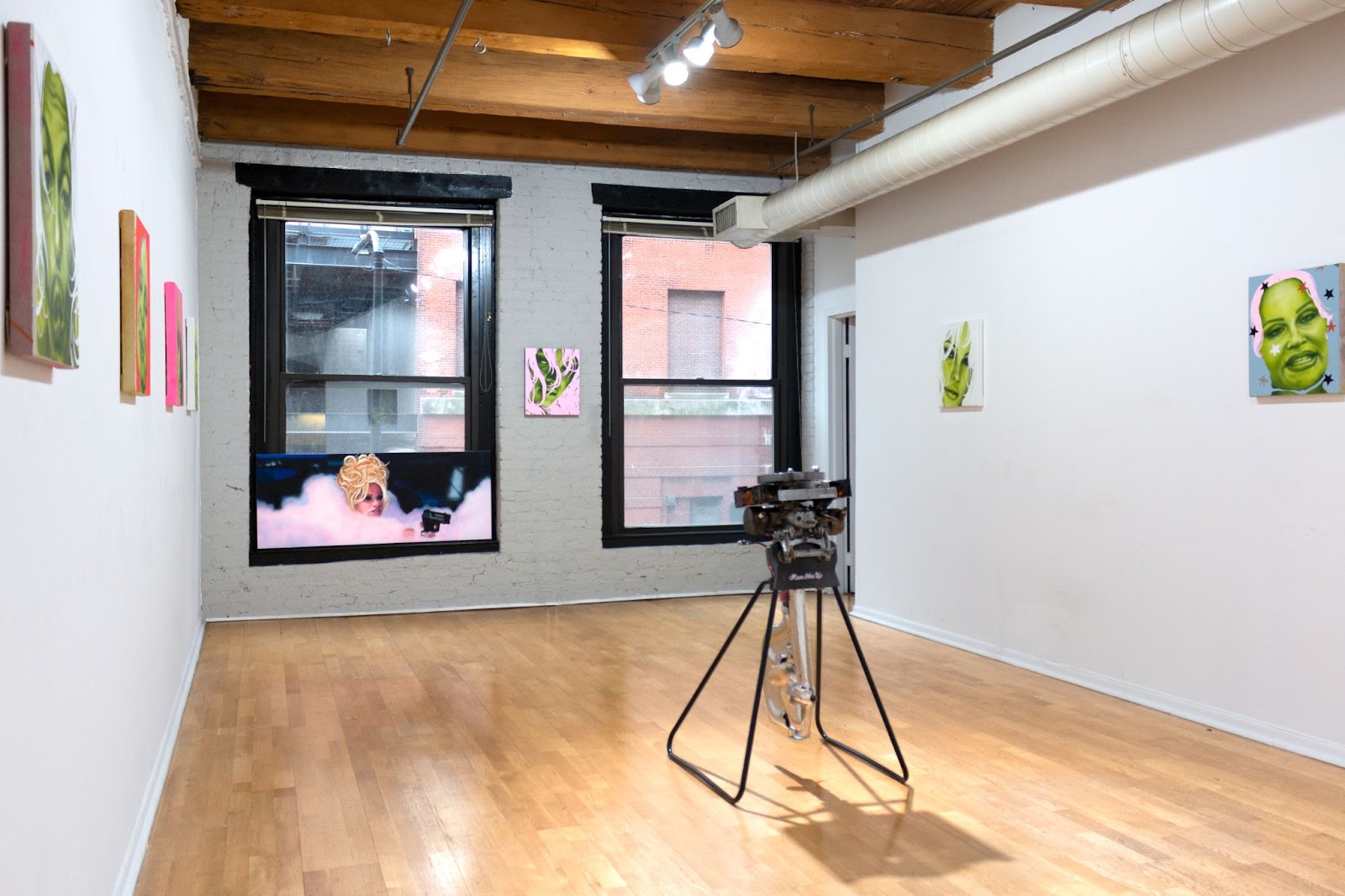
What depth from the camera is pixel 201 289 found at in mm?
7453

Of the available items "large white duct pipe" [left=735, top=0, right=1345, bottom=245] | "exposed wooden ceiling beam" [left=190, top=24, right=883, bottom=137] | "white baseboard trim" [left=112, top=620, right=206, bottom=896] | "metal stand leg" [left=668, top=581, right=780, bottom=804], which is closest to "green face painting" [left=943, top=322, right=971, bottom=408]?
"large white duct pipe" [left=735, top=0, right=1345, bottom=245]

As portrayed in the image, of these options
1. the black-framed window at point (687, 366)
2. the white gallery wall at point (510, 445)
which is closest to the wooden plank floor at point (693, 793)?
the white gallery wall at point (510, 445)

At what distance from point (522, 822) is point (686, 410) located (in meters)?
5.44

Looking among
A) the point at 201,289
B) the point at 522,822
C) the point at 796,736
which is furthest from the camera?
the point at 201,289

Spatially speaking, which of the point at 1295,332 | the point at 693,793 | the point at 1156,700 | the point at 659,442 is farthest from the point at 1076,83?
the point at 659,442

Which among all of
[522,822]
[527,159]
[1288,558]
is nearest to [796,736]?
[522,822]

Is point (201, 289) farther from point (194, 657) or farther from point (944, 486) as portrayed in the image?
point (944, 486)

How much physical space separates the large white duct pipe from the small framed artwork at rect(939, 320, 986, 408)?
920 millimetres

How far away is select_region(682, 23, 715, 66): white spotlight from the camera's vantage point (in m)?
5.02

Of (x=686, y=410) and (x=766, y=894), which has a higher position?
(x=686, y=410)

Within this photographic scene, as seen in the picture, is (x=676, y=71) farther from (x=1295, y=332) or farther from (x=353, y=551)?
(x=353, y=551)

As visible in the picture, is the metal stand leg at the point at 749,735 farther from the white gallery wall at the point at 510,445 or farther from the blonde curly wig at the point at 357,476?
the blonde curly wig at the point at 357,476

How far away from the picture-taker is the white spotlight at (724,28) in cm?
488

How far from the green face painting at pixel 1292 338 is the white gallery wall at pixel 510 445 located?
485 cm
